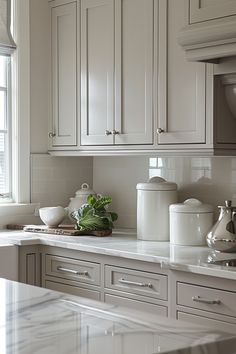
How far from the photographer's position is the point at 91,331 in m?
1.31

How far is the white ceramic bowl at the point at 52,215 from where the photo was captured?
402 cm

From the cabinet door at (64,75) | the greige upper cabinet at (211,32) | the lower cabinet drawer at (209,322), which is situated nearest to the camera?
the lower cabinet drawer at (209,322)

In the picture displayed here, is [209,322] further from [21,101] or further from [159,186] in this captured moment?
[21,101]

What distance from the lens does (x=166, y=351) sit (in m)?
1.16

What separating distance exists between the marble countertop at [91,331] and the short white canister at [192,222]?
1.82 meters

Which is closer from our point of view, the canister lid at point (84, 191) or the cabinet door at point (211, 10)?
the cabinet door at point (211, 10)

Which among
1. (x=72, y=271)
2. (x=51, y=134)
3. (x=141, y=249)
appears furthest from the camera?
(x=51, y=134)

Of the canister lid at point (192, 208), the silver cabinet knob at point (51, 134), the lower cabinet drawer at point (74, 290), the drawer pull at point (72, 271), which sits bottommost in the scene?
the lower cabinet drawer at point (74, 290)

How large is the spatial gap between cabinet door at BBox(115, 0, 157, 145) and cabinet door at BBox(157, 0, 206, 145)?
9cm

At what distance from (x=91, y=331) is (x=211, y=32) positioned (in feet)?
6.18

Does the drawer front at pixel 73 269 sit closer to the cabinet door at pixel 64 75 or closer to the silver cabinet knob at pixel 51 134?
the cabinet door at pixel 64 75

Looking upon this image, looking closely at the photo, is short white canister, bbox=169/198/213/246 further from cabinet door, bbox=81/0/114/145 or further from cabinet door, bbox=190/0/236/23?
cabinet door, bbox=190/0/236/23

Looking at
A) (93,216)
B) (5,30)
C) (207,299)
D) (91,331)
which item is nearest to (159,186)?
(93,216)

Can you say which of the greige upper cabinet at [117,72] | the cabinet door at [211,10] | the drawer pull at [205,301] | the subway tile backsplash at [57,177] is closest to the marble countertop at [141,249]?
the drawer pull at [205,301]
